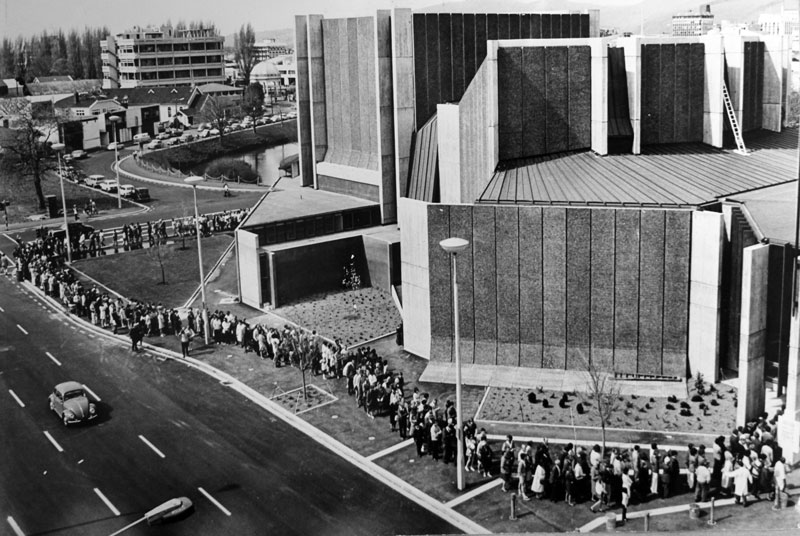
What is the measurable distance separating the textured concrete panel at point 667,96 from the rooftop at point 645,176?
694 mm

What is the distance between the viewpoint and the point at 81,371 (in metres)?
40.8

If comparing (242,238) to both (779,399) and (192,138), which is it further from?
(192,138)

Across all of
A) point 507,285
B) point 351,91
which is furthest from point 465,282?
point 351,91

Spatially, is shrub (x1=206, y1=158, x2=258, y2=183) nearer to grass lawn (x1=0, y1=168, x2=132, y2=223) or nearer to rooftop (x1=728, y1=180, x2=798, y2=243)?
grass lawn (x1=0, y1=168, x2=132, y2=223)

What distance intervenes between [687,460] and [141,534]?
16.5 metres

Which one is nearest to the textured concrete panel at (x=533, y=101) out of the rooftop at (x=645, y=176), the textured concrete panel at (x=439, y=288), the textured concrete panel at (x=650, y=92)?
the rooftop at (x=645, y=176)

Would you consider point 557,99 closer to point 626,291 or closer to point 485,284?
point 485,284

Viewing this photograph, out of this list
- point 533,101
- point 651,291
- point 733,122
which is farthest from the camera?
point 733,122

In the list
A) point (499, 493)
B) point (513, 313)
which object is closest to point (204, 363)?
point (513, 313)

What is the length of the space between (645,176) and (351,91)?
879 inches

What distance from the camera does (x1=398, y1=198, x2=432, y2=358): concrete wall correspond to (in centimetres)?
3888

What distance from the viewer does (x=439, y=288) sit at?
126 feet

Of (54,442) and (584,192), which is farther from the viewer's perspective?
(584,192)

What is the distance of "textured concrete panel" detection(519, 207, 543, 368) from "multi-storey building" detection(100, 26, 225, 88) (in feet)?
459
